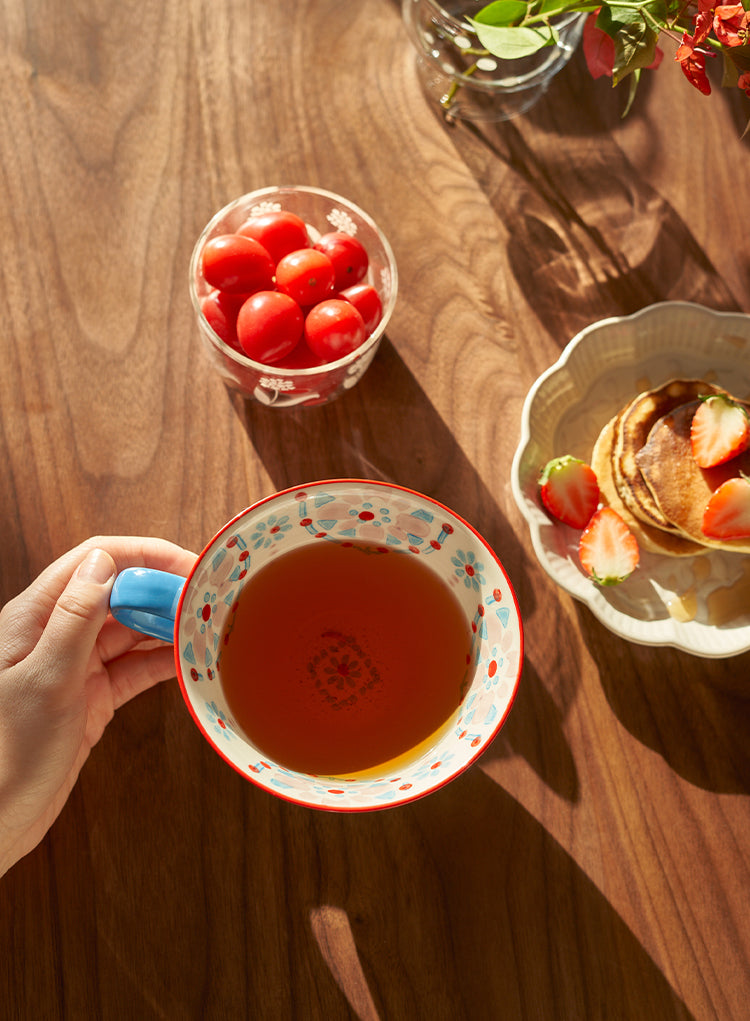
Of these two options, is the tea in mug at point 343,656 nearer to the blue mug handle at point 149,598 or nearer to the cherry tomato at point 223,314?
the blue mug handle at point 149,598

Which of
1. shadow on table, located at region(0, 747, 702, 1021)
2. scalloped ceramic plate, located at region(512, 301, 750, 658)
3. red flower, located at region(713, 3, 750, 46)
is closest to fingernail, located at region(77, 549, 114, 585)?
shadow on table, located at region(0, 747, 702, 1021)

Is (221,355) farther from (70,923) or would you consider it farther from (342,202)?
(70,923)

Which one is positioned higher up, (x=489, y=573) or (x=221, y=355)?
(x=221, y=355)

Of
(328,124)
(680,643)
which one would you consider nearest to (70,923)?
(680,643)

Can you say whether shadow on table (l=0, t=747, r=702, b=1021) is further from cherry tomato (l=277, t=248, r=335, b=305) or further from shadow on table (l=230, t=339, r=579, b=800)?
cherry tomato (l=277, t=248, r=335, b=305)

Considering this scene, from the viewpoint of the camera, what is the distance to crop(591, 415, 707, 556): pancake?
3.46ft

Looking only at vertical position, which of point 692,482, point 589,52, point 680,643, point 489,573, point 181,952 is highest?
point 589,52

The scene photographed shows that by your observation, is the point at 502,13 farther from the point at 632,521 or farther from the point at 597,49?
the point at 632,521

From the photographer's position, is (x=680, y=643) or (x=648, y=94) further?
(x=648, y=94)

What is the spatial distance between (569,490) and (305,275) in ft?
1.42

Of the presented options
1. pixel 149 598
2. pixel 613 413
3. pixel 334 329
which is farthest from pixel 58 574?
pixel 613 413

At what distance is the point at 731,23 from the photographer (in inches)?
31.0

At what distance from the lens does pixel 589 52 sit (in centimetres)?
96

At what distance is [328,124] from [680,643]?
90 centimetres
